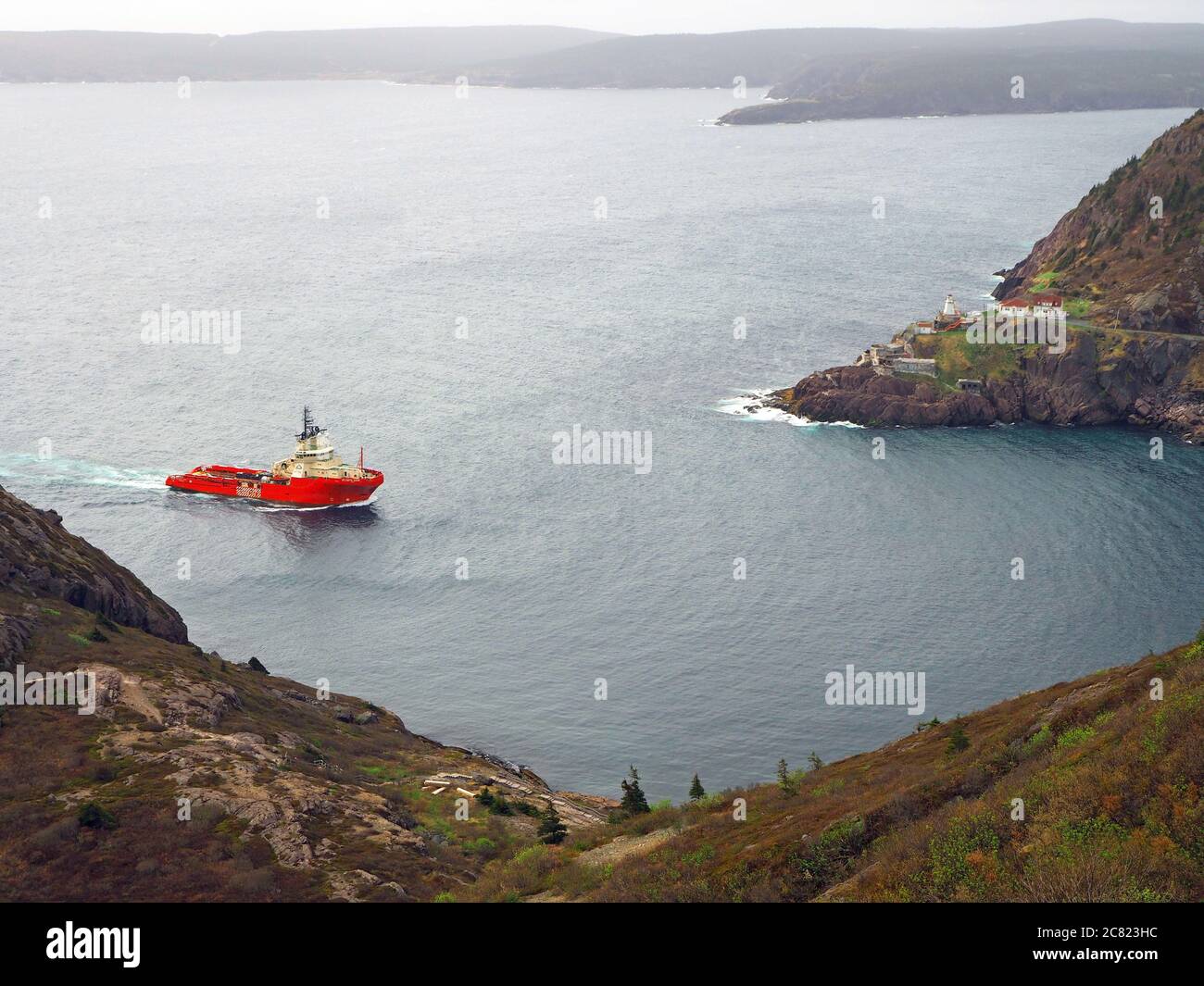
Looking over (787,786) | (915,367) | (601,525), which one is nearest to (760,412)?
(915,367)

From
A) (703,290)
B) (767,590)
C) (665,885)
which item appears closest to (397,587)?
(767,590)

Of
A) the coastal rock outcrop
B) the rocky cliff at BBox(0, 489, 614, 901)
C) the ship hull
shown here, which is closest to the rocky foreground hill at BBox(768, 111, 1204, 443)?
the ship hull

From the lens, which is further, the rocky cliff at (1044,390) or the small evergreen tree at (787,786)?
the rocky cliff at (1044,390)

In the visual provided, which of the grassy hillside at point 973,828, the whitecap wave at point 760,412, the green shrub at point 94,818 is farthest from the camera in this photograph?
the whitecap wave at point 760,412

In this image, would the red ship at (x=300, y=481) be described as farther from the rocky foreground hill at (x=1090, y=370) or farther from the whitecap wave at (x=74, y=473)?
the rocky foreground hill at (x=1090, y=370)

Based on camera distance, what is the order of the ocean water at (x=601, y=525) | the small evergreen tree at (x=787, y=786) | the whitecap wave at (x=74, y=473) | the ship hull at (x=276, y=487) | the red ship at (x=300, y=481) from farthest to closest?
the whitecap wave at (x=74, y=473), the red ship at (x=300, y=481), the ship hull at (x=276, y=487), the ocean water at (x=601, y=525), the small evergreen tree at (x=787, y=786)

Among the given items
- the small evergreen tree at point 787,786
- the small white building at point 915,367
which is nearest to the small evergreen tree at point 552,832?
the small evergreen tree at point 787,786

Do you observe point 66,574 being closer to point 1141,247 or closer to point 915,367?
point 915,367
